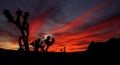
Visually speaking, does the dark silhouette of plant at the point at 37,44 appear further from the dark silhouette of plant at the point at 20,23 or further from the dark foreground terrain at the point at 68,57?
the dark foreground terrain at the point at 68,57

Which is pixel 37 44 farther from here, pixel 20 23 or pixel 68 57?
pixel 68 57

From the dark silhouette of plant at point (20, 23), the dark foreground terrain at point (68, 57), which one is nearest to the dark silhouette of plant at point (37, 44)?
the dark silhouette of plant at point (20, 23)

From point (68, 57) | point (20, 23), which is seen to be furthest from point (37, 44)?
point (68, 57)

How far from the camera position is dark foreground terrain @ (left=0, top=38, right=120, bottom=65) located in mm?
10359

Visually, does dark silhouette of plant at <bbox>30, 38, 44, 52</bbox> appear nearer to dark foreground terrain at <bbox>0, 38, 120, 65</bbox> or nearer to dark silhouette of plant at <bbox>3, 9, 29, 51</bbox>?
dark silhouette of plant at <bbox>3, 9, 29, 51</bbox>

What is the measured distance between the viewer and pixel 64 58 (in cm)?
1122

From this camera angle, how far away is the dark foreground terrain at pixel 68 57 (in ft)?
34.0

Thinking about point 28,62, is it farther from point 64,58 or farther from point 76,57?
point 76,57

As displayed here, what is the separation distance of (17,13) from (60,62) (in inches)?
419

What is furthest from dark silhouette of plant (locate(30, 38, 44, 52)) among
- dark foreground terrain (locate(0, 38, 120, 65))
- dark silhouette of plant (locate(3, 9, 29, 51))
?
dark foreground terrain (locate(0, 38, 120, 65))

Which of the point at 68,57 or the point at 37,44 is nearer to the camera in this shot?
the point at 68,57

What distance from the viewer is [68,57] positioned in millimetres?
11336

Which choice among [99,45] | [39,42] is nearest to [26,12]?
[39,42]

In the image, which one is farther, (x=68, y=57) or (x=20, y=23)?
(x=20, y=23)
